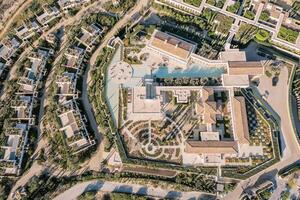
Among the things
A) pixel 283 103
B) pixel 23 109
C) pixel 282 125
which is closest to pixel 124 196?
pixel 23 109

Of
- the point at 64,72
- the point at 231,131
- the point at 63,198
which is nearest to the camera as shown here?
the point at 63,198

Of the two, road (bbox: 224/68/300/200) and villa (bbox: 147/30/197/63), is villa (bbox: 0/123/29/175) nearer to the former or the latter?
villa (bbox: 147/30/197/63)

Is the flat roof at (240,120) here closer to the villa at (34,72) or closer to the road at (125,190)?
the road at (125,190)

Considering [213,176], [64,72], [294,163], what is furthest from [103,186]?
[294,163]

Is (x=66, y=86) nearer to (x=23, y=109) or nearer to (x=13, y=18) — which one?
(x=23, y=109)

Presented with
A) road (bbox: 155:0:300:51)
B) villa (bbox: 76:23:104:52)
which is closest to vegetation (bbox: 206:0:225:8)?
road (bbox: 155:0:300:51)

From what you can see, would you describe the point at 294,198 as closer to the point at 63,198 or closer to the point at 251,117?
the point at 251,117
